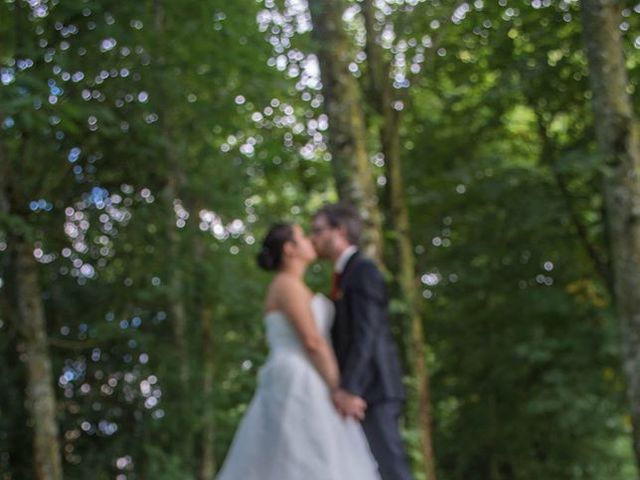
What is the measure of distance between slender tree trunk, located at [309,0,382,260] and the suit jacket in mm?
2999

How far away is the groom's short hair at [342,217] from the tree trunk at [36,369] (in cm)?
408

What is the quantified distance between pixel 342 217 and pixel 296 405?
1.03 m

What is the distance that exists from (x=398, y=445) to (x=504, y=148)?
1145 centimetres

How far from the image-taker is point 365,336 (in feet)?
17.1

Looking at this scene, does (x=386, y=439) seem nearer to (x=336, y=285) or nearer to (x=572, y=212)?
(x=336, y=285)

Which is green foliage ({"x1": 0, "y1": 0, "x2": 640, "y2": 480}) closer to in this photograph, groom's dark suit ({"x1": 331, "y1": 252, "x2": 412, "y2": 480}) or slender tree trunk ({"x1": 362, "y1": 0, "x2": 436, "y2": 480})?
slender tree trunk ({"x1": 362, "y1": 0, "x2": 436, "y2": 480})

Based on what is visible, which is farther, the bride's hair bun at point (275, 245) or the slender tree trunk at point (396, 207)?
the slender tree trunk at point (396, 207)

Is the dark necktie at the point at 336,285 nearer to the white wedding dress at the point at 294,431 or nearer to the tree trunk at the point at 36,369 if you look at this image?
the white wedding dress at the point at 294,431

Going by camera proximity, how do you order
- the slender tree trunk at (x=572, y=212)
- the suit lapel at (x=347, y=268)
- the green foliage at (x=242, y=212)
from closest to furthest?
the suit lapel at (x=347, y=268) → the green foliage at (x=242, y=212) → the slender tree trunk at (x=572, y=212)

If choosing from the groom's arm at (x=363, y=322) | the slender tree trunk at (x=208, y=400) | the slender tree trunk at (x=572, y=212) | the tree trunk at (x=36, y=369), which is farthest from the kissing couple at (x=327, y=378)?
the slender tree trunk at (x=572, y=212)

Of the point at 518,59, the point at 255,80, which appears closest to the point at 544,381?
the point at 518,59

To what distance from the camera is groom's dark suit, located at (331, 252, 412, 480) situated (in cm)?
521

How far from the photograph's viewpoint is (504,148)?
1617cm

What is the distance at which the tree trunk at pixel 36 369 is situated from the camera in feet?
27.7
